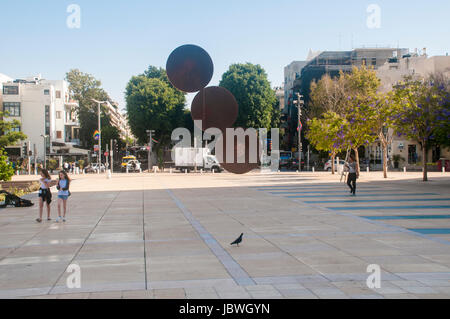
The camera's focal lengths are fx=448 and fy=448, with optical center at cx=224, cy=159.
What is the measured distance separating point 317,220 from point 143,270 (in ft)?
22.4

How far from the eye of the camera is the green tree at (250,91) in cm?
502

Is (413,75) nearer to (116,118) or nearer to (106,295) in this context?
(106,295)

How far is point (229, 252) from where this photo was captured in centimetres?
816

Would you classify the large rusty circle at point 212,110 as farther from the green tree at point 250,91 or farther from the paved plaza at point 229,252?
the paved plaza at point 229,252

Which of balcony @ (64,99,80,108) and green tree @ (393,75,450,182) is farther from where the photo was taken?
balcony @ (64,99,80,108)

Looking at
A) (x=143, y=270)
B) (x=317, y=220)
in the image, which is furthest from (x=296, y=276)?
(x=317, y=220)

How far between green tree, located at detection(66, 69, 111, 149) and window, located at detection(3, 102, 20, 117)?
11.3 metres

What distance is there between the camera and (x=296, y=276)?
6328 mm

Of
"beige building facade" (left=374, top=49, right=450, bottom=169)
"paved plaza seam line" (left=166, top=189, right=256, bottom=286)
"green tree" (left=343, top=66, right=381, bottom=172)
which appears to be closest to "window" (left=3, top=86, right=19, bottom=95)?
"green tree" (left=343, top=66, right=381, bottom=172)

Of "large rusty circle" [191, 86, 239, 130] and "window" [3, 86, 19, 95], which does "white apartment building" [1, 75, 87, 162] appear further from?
"large rusty circle" [191, 86, 239, 130]

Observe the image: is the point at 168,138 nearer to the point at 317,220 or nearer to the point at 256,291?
the point at 317,220

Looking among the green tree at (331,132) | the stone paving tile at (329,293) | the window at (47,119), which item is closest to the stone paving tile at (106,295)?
the stone paving tile at (329,293)

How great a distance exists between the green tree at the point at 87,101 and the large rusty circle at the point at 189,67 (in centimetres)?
7227

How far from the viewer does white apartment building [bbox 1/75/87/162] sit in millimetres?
61781
